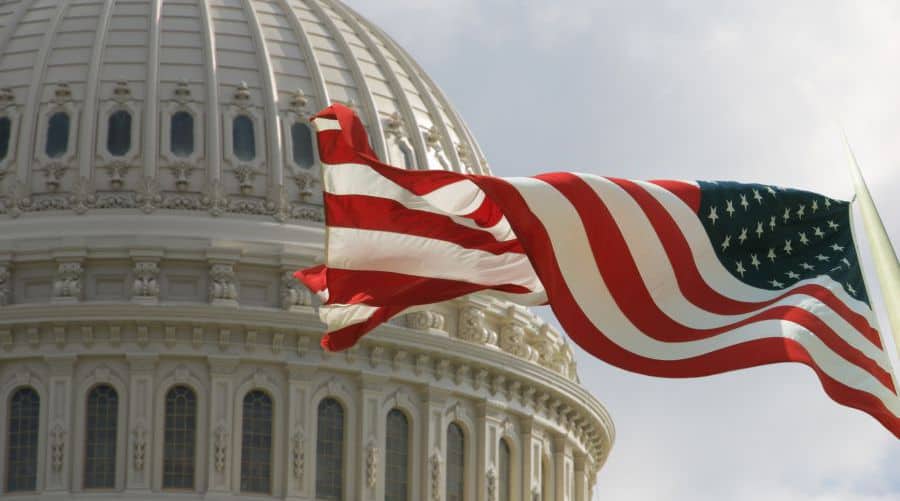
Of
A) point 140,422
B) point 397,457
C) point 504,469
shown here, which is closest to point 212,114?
point 140,422

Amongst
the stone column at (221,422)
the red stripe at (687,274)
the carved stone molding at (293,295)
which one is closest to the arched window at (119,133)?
the carved stone molding at (293,295)

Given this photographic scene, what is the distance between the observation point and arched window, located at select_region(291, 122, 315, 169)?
69.4 m

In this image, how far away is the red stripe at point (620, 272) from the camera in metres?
31.9

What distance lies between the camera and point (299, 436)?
65688 millimetres

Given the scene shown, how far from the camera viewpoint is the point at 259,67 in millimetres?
70750

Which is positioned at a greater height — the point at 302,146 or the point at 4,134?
the point at 4,134

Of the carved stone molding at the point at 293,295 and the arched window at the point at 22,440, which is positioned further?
the carved stone molding at the point at 293,295

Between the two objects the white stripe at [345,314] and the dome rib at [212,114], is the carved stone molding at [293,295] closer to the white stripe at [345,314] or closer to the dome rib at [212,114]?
the dome rib at [212,114]

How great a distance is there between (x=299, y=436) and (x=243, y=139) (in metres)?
7.69

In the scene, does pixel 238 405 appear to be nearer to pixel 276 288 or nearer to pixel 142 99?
pixel 276 288

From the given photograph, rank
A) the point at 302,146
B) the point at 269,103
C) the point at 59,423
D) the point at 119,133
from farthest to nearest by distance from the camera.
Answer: the point at 269,103
the point at 302,146
the point at 119,133
the point at 59,423

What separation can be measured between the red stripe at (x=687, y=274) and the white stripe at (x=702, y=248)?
44 millimetres

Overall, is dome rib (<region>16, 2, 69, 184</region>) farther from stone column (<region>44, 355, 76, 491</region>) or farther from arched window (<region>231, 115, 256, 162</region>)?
stone column (<region>44, 355, 76, 491</region>)

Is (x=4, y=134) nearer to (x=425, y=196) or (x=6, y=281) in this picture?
(x=6, y=281)
